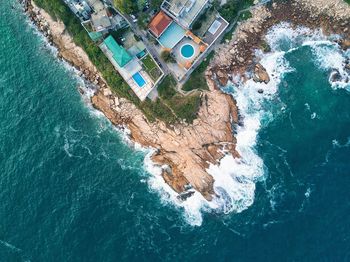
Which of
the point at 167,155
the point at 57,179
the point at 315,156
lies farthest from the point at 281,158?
the point at 57,179

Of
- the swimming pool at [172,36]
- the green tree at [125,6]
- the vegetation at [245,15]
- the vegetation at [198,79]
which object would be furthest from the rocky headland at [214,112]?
the green tree at [125,6]

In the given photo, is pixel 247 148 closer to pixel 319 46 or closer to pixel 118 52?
pixel 319 46

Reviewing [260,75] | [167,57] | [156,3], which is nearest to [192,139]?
[167,57]

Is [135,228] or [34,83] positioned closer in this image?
[135,228]

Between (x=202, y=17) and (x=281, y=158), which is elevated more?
(x=202, y=17)

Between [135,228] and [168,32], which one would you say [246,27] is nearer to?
[168,32]

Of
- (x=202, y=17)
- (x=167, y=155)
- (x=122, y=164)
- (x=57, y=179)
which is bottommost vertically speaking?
(x=57, y=179)
